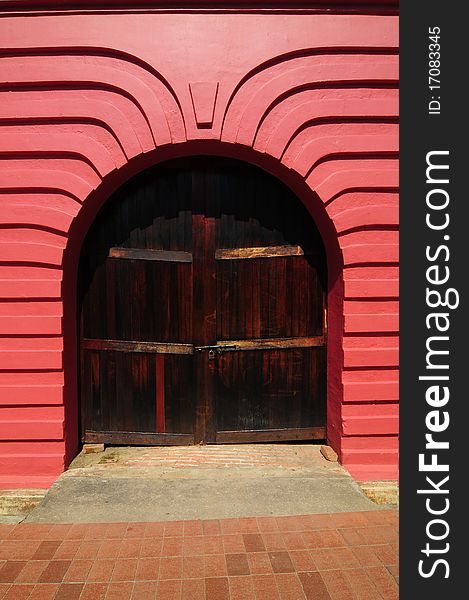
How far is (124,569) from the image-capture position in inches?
115

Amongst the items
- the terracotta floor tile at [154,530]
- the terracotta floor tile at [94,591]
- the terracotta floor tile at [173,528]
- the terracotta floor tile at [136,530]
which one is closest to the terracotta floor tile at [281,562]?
the terracotta floor tile at [173,528]

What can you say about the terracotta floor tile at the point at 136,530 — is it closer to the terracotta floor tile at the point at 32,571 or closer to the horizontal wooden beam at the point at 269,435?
the terracotta floor tile at the point at 32,571

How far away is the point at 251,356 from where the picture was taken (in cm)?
455

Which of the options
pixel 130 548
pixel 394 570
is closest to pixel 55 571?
pixel 130 548

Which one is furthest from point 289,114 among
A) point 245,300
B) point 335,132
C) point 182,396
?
point 182,396

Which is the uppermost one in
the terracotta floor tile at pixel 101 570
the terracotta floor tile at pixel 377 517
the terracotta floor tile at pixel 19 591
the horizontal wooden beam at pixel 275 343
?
the horizontal wooden beam at pixel 275 343

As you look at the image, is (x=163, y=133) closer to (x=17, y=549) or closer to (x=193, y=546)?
(x=193, y=546)

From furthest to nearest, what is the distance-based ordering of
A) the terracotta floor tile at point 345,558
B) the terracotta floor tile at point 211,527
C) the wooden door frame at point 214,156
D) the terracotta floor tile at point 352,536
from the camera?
the wooden door frame at point 214,156
the terracotta floor tile at point 211,527
the terracotta floor tile at point 352,536
the terracotta floor tile at point 345,558

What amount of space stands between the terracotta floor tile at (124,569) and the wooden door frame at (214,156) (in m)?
1.46

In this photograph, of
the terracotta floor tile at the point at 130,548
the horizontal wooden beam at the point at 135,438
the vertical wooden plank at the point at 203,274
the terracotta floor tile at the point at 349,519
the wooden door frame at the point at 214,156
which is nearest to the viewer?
the terracotta floor tile at the point at 130,548

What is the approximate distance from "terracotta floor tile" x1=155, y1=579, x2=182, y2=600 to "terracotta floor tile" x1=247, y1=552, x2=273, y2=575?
1.54ft

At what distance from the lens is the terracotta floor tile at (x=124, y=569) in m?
2.84

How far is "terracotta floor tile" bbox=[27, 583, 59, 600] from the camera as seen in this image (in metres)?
2.70

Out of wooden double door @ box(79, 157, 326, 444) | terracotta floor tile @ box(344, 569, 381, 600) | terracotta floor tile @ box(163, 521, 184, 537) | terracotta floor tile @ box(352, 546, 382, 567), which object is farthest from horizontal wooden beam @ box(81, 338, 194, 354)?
Result: terracotta floor tile @ box(344, 569, 381, 600)
